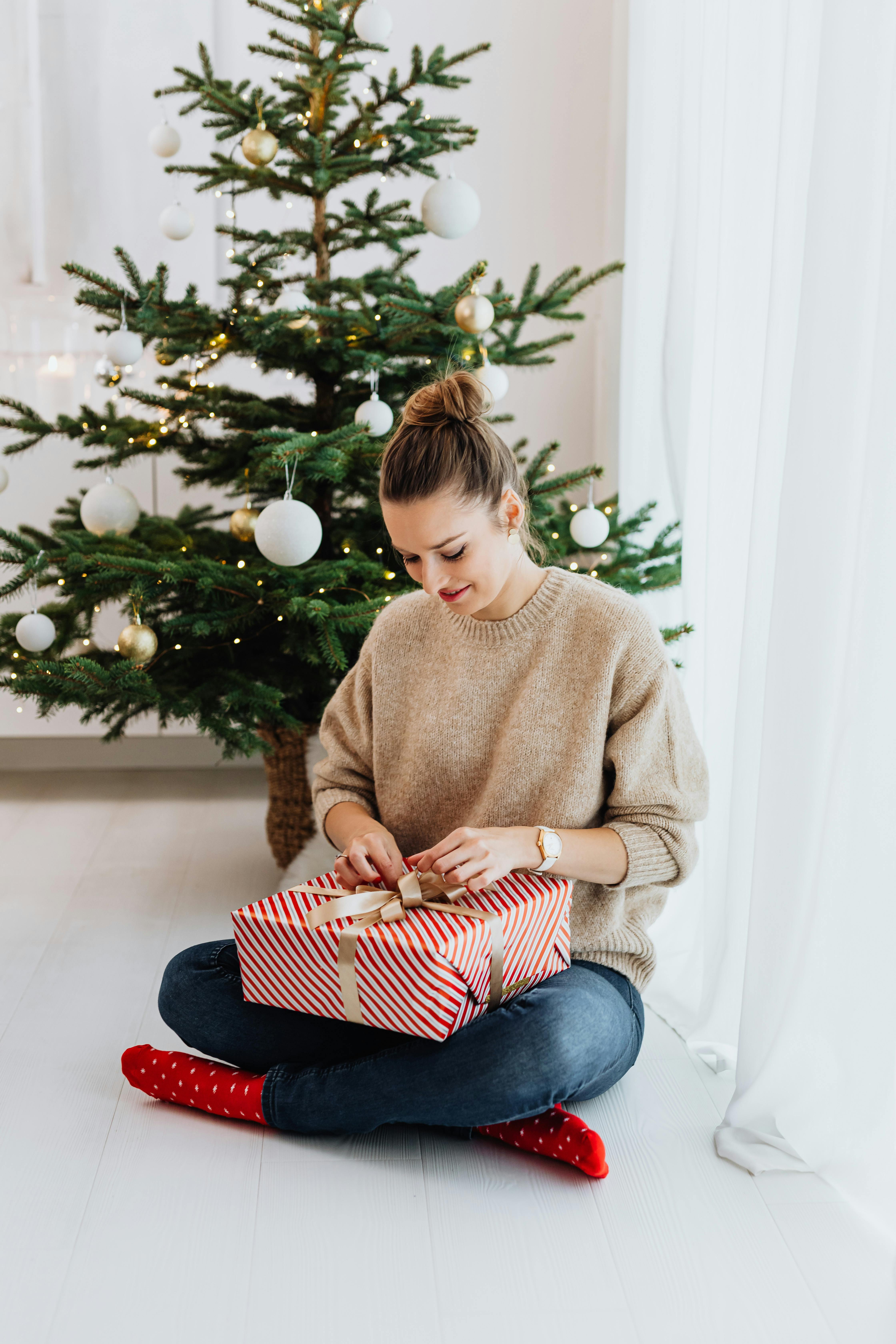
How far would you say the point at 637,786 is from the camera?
1339 millimetres

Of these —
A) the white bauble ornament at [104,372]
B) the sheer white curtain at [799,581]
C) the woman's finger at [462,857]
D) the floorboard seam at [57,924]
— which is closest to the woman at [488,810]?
the woman's finger at [462,857]

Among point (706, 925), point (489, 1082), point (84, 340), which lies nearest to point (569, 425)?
point (84, 340)

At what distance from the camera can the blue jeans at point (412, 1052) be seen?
1.21 m

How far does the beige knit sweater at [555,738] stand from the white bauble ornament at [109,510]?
2.07 feet

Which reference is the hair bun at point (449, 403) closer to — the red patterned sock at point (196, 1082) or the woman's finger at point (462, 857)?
the woman's finger at point (462, 857)

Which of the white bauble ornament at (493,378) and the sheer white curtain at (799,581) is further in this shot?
the white bauble ornament at (493,378)

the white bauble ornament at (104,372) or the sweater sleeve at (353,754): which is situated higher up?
the white bauble ornament at (104,372)

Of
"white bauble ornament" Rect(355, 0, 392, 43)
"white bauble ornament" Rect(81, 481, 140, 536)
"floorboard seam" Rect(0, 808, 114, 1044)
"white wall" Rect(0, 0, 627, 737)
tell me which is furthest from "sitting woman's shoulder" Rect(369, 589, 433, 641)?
"white wall" Rect(0, 0, 627, 737)

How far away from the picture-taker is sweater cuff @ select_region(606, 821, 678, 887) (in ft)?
4.35

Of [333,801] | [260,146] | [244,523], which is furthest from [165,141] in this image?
[333,801]

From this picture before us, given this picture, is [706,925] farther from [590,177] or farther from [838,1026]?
[590,177]

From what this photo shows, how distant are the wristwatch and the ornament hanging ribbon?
10cm

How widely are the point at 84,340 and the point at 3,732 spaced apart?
97 centimetres

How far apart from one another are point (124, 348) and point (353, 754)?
82 cm
